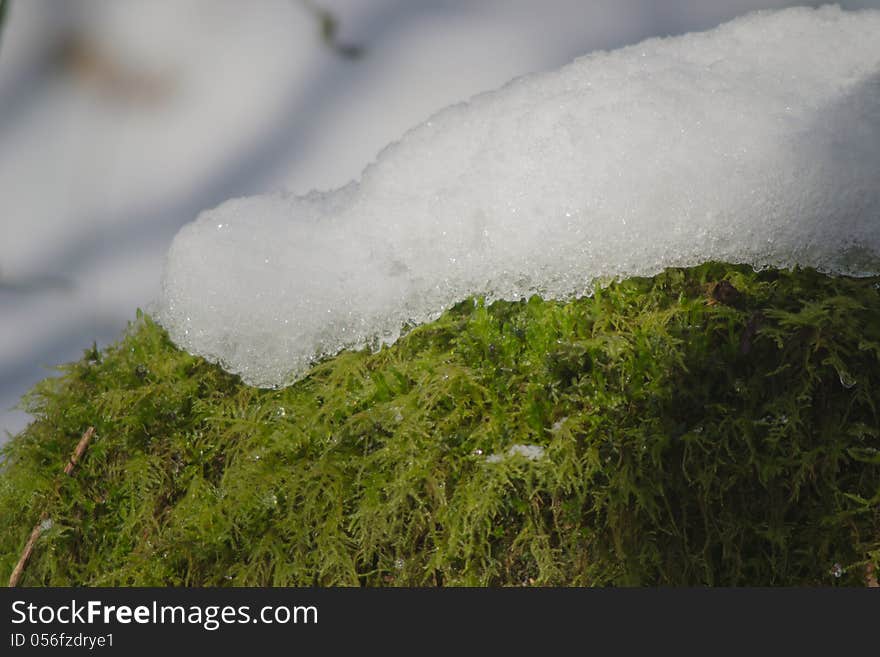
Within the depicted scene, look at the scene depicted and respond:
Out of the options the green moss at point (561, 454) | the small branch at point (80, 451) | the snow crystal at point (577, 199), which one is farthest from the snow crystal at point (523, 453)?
Result: the small branch at point (80, 451)

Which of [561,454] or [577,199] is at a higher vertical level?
[577,199]

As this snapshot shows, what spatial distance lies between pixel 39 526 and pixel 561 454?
661 millimetres

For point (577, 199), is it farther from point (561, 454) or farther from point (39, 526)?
point (39, 526)

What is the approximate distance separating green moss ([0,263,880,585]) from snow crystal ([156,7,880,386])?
0.13ft

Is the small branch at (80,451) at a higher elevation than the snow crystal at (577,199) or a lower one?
lower

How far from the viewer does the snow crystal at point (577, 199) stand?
0.62 meters

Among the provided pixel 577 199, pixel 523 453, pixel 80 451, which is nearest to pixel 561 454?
pixel 523 453

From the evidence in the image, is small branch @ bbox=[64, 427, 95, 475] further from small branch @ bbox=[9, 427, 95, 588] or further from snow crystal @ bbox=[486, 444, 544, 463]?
snow crystal @ bbox=[486, 444, 544, 463]

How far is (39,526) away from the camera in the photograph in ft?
2.78

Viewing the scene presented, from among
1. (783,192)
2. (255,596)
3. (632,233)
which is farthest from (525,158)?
(255,596)

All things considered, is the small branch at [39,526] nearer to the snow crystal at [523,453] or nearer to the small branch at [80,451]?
the small branch at [80,451]

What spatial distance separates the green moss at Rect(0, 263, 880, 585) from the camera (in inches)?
23.5

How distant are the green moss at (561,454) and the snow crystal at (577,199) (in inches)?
1.5

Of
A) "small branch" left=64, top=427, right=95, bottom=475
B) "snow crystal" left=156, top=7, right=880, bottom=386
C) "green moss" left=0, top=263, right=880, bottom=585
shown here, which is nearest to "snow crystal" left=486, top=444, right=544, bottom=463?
"green moss" left=0, top=263, right=880, bottom=585
